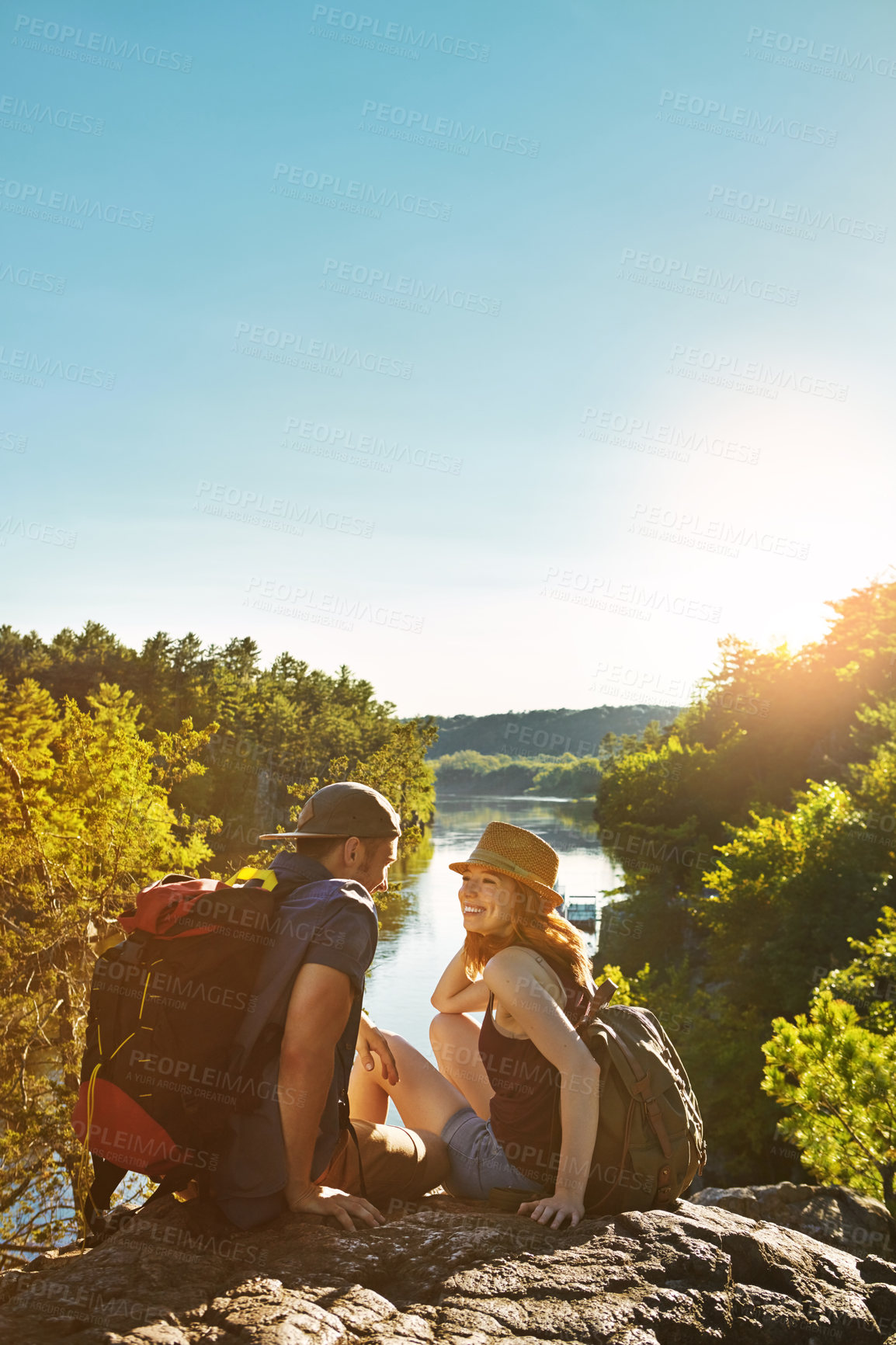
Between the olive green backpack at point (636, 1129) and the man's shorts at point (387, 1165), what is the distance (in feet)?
1.95

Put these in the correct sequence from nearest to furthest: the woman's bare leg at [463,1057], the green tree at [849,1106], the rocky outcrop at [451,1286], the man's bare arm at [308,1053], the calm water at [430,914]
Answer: the rocky outcrop at [451,1286] < the man's bare arm at [308,1053] < the woman's bare leg at [463,1057] < the green tree at [849,1106] < the calm water at [430,914]

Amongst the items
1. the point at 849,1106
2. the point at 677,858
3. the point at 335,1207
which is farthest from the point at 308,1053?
the point at 677,858

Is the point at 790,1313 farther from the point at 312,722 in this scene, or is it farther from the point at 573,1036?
the point at 312,722

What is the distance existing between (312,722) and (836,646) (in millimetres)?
Answer: 30939

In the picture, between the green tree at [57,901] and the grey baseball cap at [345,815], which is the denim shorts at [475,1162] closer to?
the grey baseball cap at [345,815]

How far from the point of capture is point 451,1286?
2.42 m

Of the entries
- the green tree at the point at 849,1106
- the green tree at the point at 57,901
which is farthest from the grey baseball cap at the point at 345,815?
the green tree at the point at 849,1106

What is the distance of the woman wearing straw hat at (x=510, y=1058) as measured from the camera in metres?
2.86

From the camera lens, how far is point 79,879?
14.6 meters

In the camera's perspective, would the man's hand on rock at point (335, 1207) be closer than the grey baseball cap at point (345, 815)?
Yes

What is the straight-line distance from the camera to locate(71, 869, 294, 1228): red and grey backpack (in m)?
2.49

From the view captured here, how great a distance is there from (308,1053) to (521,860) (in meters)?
1.03

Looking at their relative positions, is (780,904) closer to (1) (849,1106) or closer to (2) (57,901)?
(1) (849,1106)

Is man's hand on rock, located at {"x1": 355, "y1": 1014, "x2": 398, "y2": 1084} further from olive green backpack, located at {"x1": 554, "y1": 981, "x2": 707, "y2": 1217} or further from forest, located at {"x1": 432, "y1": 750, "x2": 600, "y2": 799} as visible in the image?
forest, located at {"x1": 432, "y1": 750, "x2": 600, "y2": 799}
